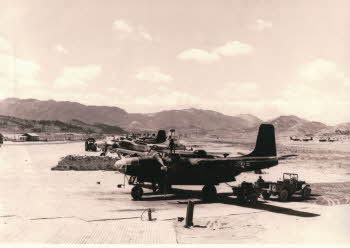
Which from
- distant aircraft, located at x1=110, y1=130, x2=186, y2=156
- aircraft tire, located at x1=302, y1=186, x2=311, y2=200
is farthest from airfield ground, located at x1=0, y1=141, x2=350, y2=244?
distant aircraft, located at x1=110, y1=130, x2=186, y2=156

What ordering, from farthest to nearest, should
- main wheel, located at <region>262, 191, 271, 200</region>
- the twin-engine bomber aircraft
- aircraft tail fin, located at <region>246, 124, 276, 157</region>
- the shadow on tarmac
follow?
aircraft tail fin, located at <region>246, 124, 276, 157</region> < main wheel, located at <region>262, 191, 271, 200</region> < the twin-engine bomber aircraft < the shadow on tarmac

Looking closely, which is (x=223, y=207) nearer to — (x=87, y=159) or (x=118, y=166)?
(x=118, y=166)

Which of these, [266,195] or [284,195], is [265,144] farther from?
[284,195]

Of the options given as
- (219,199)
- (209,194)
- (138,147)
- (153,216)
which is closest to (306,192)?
(219,199)

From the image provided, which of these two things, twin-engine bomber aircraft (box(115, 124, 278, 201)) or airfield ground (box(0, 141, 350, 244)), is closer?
airfield ground (box(0, 141, 350, 244))

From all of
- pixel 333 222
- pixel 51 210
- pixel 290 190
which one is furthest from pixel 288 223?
pixel 51 210

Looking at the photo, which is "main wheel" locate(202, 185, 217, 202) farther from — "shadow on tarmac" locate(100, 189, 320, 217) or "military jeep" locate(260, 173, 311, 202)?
"military jeep" locate(260, 173, 311, 202)

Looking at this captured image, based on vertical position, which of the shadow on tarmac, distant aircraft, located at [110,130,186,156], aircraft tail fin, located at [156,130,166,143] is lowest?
the shadow on tarmac

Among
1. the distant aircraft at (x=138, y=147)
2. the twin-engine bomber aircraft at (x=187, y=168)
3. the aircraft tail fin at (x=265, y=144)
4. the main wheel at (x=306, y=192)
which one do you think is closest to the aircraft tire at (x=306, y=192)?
the main wheel at (x=306, y=192)
